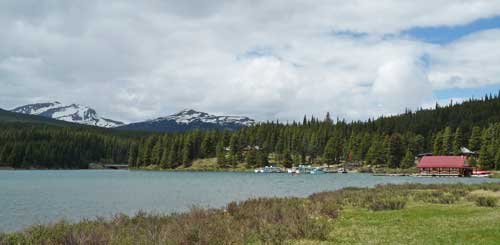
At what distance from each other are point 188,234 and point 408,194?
3633 cm

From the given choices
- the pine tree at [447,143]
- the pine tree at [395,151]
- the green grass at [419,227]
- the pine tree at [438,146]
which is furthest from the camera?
the pine tree at [438,146]

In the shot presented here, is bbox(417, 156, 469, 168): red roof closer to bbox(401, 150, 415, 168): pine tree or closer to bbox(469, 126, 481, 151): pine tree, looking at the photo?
bbox(401, 150, 415, 168): pine tree

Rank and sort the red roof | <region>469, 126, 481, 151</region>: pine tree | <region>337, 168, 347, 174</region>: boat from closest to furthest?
1. the red roof
2. <region>337, 168, 347, 174</region>: boat
3. <region>469, 126, 481, 151</region>: pine tree

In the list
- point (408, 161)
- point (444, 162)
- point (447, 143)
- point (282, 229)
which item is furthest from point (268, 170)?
point (282, 229)

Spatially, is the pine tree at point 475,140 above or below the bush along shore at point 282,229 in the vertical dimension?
above

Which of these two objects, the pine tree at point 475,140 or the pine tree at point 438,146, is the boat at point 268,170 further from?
the pine tree at point 475,140

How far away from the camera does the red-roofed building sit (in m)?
151

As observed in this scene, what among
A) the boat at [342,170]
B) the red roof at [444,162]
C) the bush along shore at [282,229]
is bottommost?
the bush along shore at [282,229]

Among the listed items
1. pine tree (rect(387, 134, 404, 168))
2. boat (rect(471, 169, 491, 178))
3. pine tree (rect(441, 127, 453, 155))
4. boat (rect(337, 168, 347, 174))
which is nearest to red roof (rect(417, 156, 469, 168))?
boat (rect(471, 169, 491, 178))

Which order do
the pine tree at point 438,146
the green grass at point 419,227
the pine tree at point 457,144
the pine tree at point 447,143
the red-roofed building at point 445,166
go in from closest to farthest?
the green grass at point 419,227, the red-roofed building at point 445,166, the pine tree at point 457,144, the pine tree at point 447,143, the pine tree at point 438,146

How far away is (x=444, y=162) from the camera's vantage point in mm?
157000

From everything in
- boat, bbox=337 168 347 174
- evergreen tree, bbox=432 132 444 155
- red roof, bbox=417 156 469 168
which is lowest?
→ boat, bbox=337 168 347 174

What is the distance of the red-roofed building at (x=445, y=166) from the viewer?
497 feet

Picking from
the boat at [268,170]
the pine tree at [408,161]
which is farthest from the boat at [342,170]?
the boat at [268,170]
